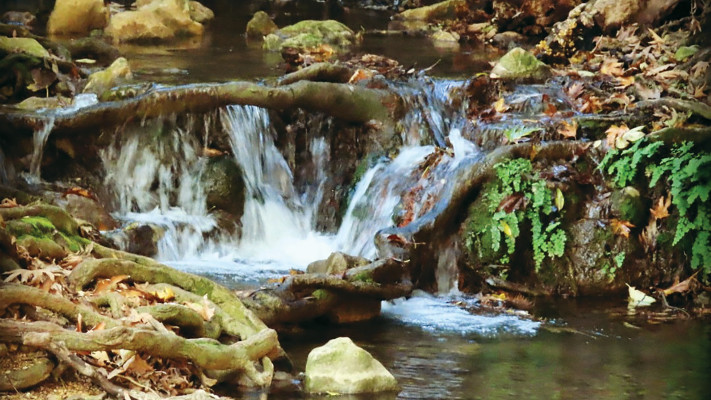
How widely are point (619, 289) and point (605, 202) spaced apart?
94 cm

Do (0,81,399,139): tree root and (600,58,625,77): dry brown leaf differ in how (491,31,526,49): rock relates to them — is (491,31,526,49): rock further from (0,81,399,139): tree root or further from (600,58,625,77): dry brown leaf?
(0,81,399,139): tree root

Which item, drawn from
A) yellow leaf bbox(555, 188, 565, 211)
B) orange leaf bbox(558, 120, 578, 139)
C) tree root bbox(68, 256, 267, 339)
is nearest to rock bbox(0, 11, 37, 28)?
orange leaf bbox(558, 120, 578, 139)

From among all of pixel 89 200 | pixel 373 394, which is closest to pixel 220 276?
pixel 89 200

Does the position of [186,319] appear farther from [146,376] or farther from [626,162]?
[626,162]

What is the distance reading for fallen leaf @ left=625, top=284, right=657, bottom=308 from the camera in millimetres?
10141

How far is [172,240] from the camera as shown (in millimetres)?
11375

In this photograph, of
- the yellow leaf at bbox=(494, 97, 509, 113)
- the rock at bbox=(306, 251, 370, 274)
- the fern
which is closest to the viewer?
the rock at bbox=(306, 251, 370, 274)

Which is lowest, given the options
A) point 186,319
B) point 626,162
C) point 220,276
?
point 220,276

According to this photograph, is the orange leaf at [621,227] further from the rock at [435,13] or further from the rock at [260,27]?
the rock at [435,13]

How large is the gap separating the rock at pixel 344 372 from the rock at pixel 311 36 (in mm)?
13079

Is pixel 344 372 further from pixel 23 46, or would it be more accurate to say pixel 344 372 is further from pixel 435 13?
pixel 435 13

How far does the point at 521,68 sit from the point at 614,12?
3803 mm

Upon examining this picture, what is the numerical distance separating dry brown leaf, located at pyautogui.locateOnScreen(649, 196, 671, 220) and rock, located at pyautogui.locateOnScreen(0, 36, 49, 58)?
861 centimetres

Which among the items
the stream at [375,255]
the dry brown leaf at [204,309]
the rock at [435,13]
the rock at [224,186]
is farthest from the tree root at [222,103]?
the rock at [435,13]
